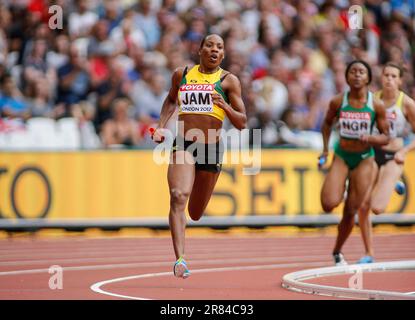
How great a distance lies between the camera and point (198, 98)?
1152cm

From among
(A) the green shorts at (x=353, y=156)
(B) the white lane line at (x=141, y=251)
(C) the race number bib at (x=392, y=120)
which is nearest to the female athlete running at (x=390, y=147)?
(C) the race number bib at (x=392, y=120)

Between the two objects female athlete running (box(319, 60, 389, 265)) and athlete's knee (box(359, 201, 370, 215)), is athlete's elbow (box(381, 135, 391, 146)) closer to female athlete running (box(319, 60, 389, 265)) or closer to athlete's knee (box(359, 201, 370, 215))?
female athlete running (box(319, 60, 389, 265))

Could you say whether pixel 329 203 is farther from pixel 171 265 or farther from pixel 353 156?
pixel 171 265

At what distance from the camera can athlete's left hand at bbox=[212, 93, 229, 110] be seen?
11.2m

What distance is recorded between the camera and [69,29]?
20469 mm

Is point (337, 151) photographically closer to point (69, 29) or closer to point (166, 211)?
point (166, 211)

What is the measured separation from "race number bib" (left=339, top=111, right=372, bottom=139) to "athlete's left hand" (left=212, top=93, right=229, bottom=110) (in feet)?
9.00

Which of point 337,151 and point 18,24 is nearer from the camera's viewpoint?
point 337,151

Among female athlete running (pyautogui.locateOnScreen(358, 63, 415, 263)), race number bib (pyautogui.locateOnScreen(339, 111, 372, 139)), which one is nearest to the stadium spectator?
female athlete running (pyautogui.locateOnScreen(358, 63, 415, 263))

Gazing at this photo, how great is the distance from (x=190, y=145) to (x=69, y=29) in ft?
31.0

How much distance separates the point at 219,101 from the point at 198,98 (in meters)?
0.39

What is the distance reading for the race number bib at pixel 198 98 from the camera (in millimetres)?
11484
